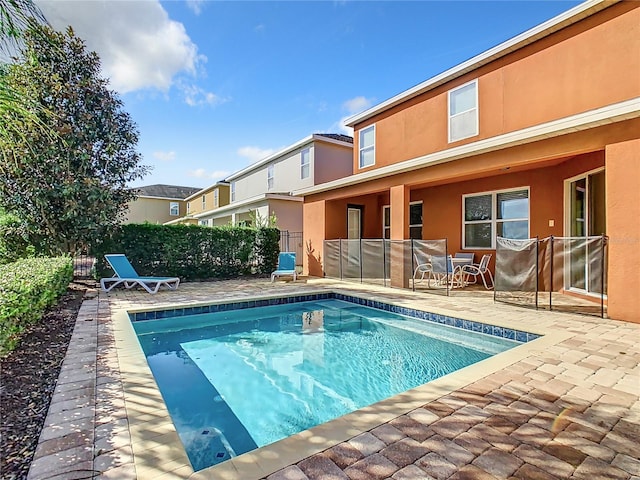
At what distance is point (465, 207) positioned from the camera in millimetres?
11375

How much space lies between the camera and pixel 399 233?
10.1m

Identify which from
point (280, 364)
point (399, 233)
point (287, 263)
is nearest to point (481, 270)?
point (399, 233)

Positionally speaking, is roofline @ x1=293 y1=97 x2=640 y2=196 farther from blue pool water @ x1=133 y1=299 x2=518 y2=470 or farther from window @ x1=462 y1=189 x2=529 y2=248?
blue pool water @ x1=133 y1=299 x2=518 y2=470

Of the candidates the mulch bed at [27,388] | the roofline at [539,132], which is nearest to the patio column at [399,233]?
→ the roofline at [539,132]

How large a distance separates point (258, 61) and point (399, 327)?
9100mm

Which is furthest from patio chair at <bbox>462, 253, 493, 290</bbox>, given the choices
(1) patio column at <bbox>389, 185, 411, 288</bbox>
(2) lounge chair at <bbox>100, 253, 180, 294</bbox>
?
(2) lounge chair at <bbox>100, 253, 180, 294</bbox>

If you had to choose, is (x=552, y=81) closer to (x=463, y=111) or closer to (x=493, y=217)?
(x=463, y=111)

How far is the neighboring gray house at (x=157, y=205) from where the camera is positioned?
3372 centimetres

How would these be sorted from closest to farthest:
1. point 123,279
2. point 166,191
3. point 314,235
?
point 123,279 < point 314,235 < point 166,191

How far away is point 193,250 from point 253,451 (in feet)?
35.3

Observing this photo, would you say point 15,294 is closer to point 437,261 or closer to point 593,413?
point 593,413

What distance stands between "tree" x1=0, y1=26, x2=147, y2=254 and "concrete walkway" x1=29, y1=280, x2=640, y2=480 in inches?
272

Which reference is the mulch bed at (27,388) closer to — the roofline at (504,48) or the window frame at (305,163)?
the roofline at (504,48)

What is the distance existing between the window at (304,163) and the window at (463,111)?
8.72 m
